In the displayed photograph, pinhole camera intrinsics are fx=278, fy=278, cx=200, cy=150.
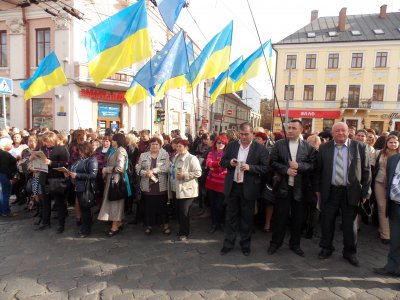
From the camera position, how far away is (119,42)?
6.22 meters

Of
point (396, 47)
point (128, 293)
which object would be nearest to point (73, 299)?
point (128, 293)

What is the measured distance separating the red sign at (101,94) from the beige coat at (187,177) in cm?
1510

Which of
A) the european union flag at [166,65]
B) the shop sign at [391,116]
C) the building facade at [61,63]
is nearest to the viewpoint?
the european union flag at [166,65]

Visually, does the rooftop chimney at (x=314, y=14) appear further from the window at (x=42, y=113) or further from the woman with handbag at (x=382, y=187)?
the woman with handbag at (x=382, y=187)

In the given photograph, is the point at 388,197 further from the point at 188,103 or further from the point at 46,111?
the point at 188,103

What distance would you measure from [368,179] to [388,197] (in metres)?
0.32

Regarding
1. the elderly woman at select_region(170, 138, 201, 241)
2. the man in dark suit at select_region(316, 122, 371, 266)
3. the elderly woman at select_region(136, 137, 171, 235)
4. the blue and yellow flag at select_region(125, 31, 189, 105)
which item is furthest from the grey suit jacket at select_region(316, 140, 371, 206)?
the blue and yellow flag at select_region(125, 31, 189, 105)

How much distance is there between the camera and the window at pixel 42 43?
58.2 ft

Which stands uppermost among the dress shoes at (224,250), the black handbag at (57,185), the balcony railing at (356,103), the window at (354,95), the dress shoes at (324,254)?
the window at (354,95)

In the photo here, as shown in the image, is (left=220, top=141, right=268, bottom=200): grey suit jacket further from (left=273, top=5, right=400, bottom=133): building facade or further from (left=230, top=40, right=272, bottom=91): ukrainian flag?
(left=273, top=5, right=400, bottom=133): building facade

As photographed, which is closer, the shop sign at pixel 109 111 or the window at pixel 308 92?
the shop sign at pixel 109 111

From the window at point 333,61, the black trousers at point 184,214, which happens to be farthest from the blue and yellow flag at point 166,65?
the window at point 333,61

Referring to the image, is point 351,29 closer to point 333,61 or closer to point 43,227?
point 333,61

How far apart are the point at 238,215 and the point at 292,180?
1003 mm
